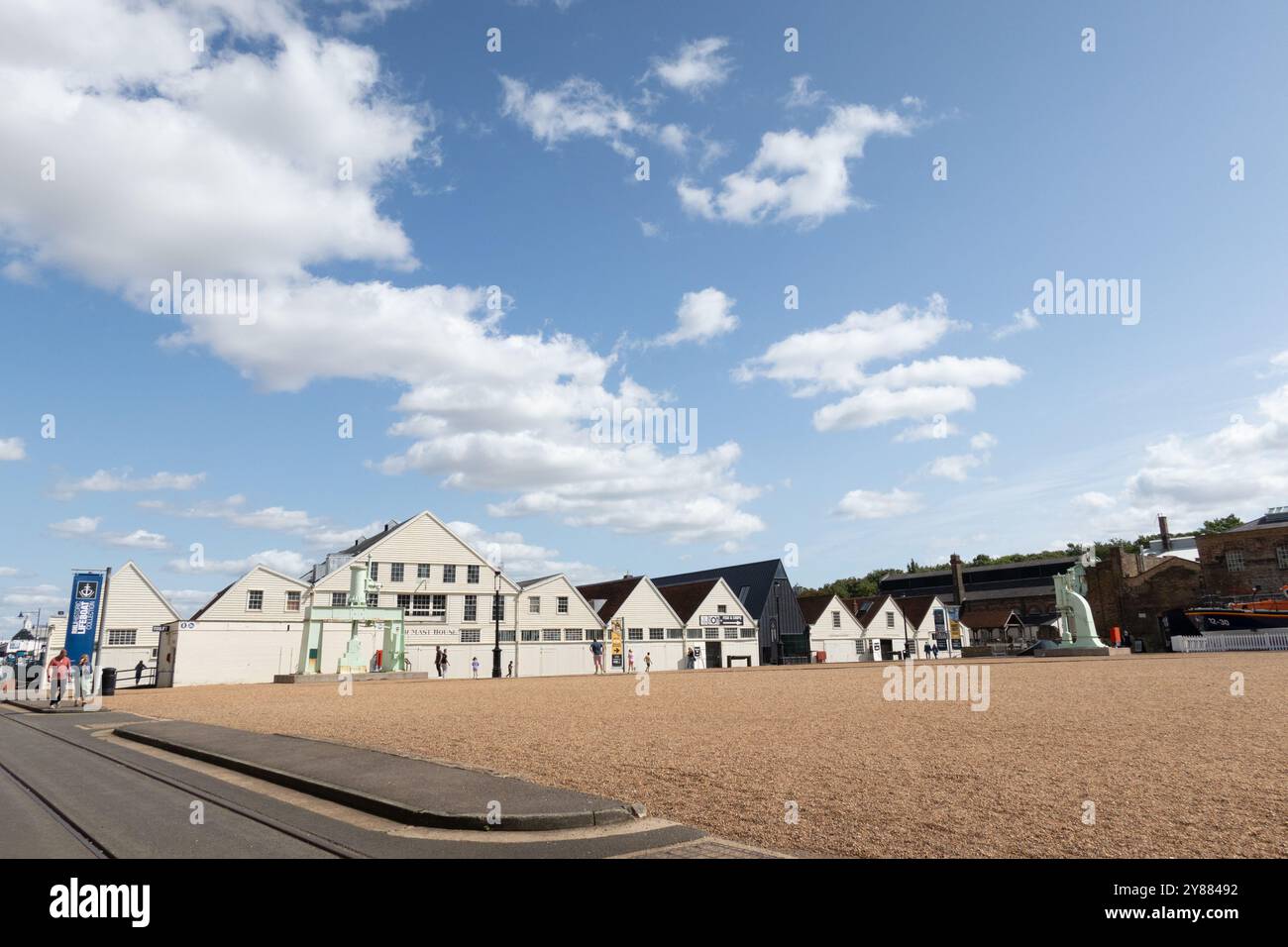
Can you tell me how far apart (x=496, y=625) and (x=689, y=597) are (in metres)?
21.5

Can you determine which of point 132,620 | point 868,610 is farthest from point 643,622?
point 132,620

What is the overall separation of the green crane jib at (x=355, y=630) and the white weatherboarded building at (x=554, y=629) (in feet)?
→ 34.4

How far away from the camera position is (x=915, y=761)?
34.0 ft

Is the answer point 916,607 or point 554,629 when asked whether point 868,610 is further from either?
point 554,629

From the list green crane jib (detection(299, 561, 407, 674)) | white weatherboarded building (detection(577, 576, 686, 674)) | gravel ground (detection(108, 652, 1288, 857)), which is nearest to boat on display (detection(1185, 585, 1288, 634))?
white weatherboarded building (detection(577, 576, 686, 674))

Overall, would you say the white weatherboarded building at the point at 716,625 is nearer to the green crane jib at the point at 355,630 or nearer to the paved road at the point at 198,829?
the green crane jib at the point at 355,630

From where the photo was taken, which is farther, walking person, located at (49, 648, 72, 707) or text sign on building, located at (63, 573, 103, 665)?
text sign on building, located at (63, 573, 103, 665)

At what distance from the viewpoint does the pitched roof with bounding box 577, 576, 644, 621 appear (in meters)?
67.9

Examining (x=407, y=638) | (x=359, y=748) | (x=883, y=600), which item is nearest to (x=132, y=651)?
(x=407, y=638)

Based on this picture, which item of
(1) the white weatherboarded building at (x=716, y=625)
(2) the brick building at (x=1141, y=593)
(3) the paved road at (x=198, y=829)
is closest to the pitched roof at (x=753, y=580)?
(1) the white weatherboarded building at (x=716, y=625)

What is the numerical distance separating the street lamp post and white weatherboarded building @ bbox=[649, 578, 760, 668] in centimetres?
→ 1631

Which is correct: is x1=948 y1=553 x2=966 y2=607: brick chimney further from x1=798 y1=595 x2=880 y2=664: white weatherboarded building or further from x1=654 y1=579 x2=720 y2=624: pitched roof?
x1=654 y1=579 x2=720 y2=624: pitched roof
